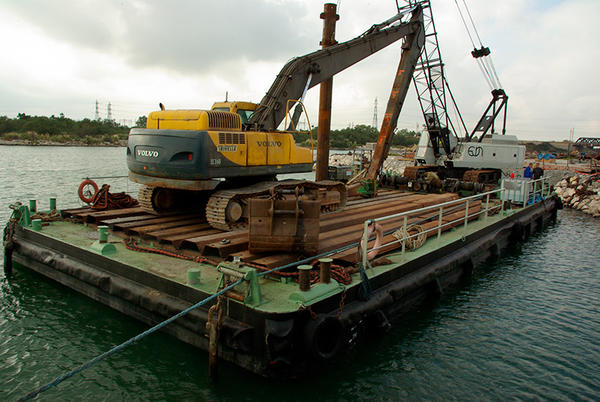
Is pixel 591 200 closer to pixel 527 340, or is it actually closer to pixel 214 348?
pixel 527 340

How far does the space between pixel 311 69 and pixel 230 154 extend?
414 cm

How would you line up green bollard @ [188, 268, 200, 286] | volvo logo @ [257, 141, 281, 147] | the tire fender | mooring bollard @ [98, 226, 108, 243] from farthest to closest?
the tire fender → volvo logo @ [257, 141, 281, 147] → mooring bollard @ [98, 226, 108, 243] → green bollard @ [188, 268, 200, 286]

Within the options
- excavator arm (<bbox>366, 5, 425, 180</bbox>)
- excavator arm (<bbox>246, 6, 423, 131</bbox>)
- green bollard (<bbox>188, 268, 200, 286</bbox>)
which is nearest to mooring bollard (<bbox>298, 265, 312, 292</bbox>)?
green bollard (<bbox>188, 268, 200, 286</bbox>)

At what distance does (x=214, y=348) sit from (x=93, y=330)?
Result: 2762mm

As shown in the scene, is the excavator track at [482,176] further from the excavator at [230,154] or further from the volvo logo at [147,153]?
the volvo logo at [147,153]

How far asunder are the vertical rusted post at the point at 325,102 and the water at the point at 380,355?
21.2ft

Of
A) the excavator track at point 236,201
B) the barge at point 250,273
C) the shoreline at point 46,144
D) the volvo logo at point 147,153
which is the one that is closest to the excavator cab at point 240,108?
the excavator track at point 236,201

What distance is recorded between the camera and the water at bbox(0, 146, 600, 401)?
17.9 feet

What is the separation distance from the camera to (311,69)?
11.3 meters

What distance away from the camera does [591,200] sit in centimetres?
2369

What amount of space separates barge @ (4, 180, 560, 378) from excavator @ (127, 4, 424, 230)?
24.3 inches

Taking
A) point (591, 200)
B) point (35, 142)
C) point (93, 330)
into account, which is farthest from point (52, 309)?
point (35, 142)

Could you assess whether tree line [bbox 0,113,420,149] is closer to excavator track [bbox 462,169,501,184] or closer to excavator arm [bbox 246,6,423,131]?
A: excavator track [bbox 462,169,501,184]

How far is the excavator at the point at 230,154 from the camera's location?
8.19 m
